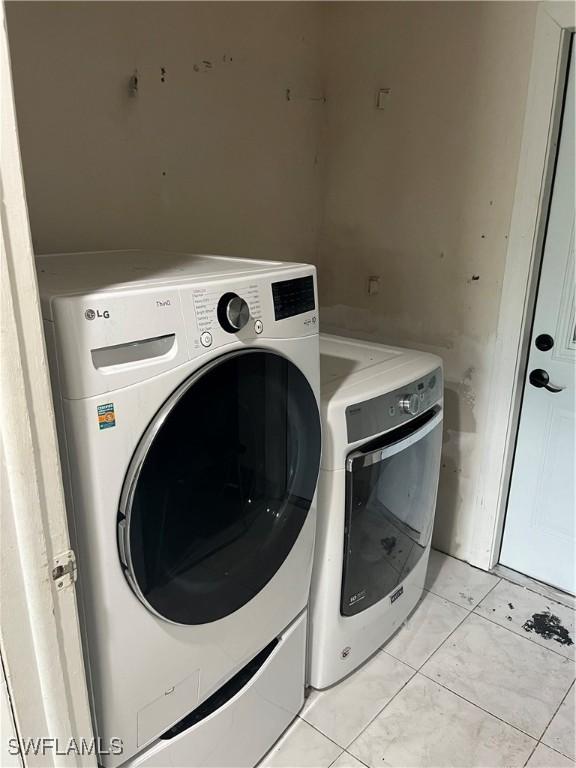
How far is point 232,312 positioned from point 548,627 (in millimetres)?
1691

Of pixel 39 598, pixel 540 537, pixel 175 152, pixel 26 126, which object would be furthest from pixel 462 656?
pixel 26 126

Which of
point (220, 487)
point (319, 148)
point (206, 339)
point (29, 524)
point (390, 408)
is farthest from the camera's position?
point (319, 148)

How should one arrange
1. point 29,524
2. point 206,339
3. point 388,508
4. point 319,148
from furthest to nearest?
point 319,148 < point 388,508 < point 206,339 < point 29,524

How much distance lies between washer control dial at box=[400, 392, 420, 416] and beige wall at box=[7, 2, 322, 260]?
0.91 m

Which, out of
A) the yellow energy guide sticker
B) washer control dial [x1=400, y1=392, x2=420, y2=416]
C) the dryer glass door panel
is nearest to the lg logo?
the yellow energy guide sticker

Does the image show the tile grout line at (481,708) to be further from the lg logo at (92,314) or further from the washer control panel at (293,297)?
the lg logo at (92,314)

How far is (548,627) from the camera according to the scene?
1.92 meters

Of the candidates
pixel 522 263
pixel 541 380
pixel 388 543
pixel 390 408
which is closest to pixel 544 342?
pixel 541 380

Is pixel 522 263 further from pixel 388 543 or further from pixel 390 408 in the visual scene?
pixel 388 543

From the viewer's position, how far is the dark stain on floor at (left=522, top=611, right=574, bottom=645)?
6.16ft

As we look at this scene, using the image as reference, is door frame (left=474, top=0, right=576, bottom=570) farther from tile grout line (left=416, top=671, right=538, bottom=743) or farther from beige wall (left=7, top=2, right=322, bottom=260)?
beige wall (left=7, top=2, right=322, bottom=260)

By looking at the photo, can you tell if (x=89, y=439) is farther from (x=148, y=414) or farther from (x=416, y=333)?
(x=416, y=333)

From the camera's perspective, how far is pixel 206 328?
96 cm

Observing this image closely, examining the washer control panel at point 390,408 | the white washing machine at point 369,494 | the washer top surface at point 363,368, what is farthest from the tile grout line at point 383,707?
the washer top surface at point 363,368
